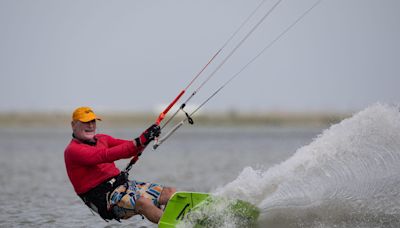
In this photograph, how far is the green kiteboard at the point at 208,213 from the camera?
9445mm

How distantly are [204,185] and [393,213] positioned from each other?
801 cm

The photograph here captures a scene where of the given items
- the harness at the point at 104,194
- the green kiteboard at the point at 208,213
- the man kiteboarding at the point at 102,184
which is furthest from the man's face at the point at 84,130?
the green kiteboard at the point at 208,213

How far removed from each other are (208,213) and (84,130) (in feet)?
5.94

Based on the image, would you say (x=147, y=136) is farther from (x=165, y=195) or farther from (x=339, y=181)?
(x=339, y=181)

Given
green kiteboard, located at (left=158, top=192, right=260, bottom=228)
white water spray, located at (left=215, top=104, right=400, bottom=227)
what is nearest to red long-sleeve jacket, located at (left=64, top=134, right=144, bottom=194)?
green kiteboard, located at (left=158, top=192, right=260, bottom=228)

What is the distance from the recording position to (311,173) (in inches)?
382

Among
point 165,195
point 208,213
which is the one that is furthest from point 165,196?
point 208,213

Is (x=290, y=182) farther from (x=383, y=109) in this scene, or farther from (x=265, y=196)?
(x=383, y=109)

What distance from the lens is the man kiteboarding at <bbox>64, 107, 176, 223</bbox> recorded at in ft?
31.3

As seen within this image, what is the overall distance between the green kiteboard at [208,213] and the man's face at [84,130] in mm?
1294

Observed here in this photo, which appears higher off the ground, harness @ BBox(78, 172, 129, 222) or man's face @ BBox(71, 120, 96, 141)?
man's face @ BBox(71, 120, 96, 141)

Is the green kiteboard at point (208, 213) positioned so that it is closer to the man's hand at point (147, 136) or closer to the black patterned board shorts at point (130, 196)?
the black patterned board shorts at point (130, 196)

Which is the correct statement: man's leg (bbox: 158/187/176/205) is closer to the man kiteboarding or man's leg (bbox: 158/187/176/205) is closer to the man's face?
the man kiteboarding

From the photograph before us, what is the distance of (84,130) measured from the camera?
32.1 feet
